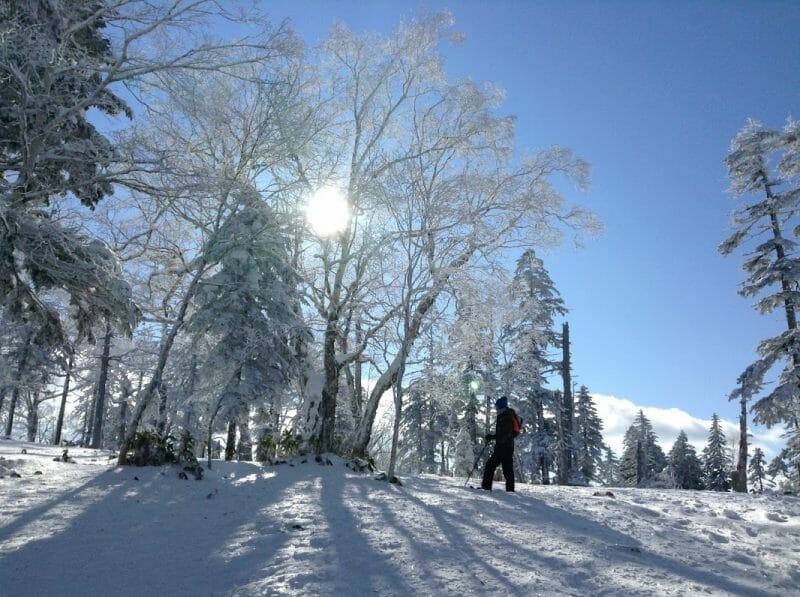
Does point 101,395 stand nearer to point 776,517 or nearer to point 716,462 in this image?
point 776,517

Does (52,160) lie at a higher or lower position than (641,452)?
higher

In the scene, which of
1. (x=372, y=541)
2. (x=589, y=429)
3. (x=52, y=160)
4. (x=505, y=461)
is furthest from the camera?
(x=589, y=429)

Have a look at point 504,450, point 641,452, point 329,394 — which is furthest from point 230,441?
point 641,452

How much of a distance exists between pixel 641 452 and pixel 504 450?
42680 millimetres

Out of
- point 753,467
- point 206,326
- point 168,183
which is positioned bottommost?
point 753,467

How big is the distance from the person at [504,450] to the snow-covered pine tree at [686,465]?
4018 centimetres

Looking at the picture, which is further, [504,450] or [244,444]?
[244,444]

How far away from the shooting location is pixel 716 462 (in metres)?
42.2

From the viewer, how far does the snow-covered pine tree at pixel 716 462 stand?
4109 cm

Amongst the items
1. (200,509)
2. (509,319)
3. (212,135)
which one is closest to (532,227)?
(509,319)

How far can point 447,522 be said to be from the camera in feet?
20.5

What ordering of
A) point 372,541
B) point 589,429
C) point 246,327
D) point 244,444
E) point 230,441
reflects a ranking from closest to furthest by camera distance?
point 372,541 < point 246,327 < point 230,441 < point 244,444 < point 589,429

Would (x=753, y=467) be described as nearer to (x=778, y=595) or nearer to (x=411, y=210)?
(x=411, y=210)

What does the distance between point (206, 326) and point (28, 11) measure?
9.14 metres
